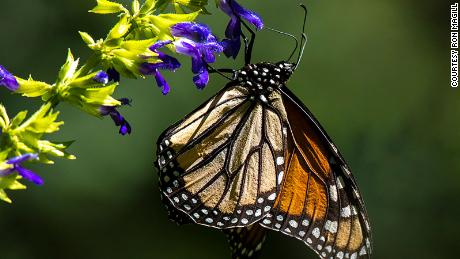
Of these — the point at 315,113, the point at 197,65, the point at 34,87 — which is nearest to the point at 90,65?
the point at 34,87

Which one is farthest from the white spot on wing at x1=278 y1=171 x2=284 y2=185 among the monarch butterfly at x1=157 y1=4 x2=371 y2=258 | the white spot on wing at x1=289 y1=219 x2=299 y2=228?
the white spot on wing at x1=289 y1=219 x2=299 y2=228

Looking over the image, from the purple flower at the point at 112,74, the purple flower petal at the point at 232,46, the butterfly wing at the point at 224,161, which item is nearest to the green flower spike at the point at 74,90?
the purple flower at the point at 112,74

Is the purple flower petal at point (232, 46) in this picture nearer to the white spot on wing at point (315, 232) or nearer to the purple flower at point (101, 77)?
the purple flower at point (101, 77)

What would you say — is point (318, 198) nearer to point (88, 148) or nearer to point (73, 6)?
point (88, 148)

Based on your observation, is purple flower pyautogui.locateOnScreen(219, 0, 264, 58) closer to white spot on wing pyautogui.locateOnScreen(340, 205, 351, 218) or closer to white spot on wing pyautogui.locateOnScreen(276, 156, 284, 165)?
white spot on wing pyautogui.locateOnScreen(276, 156, 284, 165)

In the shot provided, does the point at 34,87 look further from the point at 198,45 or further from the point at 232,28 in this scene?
the point at 232,28

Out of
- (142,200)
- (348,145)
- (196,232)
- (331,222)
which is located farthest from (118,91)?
(331,222)
